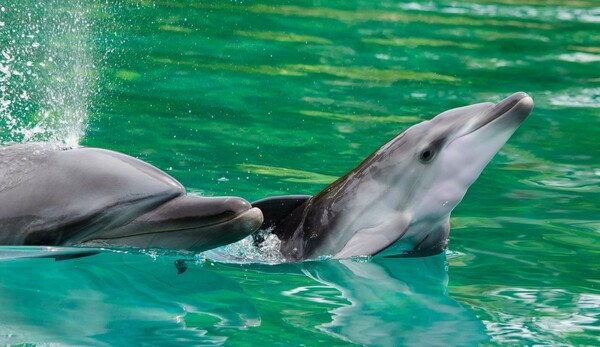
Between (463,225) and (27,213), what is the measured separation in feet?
11.3

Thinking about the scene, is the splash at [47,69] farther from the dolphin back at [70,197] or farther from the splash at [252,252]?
the dolphin back at [70,197]

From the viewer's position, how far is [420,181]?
7.25 meters

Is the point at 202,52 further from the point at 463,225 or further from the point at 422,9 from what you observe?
the point at 463,225

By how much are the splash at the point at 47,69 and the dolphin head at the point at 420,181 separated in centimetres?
263

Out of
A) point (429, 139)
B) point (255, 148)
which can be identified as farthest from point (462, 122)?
point (255, 148)

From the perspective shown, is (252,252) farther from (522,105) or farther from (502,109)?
(522,105)

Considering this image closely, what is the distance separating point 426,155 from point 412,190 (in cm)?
23

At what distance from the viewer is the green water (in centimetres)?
594

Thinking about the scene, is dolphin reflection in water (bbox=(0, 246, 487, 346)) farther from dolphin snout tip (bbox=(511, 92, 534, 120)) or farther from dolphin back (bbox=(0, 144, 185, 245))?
dolphin snout tip (bbox=(511, 92, 534, 120))

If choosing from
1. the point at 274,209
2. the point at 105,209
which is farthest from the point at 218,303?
the point at 274,209

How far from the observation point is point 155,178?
6043 millimetres

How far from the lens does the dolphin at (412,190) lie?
7.17 meters

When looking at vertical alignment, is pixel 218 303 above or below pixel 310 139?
below

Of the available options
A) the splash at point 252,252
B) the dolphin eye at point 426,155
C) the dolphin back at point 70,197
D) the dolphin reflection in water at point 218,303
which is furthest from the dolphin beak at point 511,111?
the dolphin back at point 70,197
